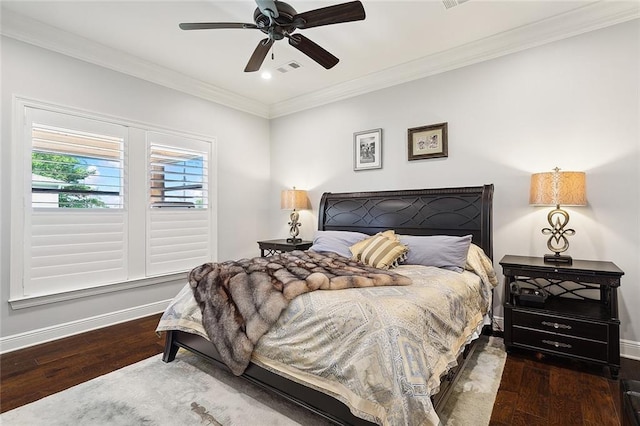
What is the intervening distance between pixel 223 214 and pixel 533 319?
3885 millimetres

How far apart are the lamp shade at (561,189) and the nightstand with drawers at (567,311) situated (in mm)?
529

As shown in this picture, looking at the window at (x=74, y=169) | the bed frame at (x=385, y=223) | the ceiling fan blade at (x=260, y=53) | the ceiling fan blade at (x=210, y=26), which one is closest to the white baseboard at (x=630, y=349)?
the bed frame at (x=385, y=223)

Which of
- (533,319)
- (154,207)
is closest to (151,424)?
(154,207)

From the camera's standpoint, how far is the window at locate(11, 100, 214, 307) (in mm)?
2939

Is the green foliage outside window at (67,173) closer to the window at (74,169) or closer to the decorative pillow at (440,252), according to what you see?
the window at (74,169)

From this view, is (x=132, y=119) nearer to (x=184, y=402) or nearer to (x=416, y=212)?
(x=184, y=402)

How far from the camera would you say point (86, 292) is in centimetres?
329

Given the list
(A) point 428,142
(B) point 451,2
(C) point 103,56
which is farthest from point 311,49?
(C) point 103,56

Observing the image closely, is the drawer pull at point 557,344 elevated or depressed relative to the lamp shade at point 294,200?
depressed

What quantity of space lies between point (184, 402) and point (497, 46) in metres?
4.17

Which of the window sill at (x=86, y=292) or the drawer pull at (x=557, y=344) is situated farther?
the window sill at (x=86, y=292)

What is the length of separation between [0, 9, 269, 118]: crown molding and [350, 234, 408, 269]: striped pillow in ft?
10.0

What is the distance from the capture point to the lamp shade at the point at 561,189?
2596 millimetres

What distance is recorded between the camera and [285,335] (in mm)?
1859
